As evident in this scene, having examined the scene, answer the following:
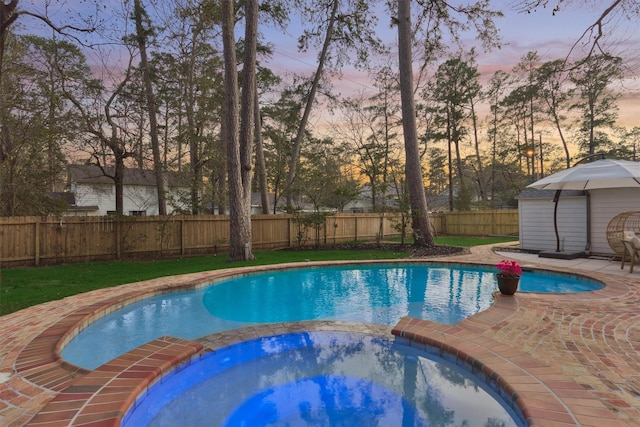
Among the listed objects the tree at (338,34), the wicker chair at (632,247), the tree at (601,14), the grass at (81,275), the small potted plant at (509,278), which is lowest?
the grass at (81,275)

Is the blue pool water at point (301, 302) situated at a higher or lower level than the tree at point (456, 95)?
lower

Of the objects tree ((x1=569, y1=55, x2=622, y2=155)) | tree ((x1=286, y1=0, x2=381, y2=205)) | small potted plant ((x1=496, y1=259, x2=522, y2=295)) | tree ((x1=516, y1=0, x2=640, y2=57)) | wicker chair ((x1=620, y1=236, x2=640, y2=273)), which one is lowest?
small potted plant ((x1=496, y1=259, x2=522, y2=295))

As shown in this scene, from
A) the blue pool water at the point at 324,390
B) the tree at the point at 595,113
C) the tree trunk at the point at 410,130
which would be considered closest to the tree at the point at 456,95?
the tree at the point at 595,113

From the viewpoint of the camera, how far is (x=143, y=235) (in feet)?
34.3

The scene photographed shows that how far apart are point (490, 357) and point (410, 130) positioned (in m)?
9.45

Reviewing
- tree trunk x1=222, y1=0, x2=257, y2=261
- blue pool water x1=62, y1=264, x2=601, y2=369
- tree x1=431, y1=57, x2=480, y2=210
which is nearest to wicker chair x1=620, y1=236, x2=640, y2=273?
blue pool water x1=62, y1=264, x2=601, y2=369

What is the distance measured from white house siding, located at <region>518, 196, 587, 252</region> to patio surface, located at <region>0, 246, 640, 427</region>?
5169mm

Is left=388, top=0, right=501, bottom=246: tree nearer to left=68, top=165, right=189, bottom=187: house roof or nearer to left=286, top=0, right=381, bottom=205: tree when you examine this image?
left=286, top=0, right=381, bottom=205: tree

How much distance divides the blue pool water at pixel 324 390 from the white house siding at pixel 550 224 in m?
8.73

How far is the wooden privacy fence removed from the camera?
876cm

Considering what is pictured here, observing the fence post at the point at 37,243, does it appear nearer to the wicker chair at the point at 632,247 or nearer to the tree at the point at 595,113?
the wicker chair at the point at 632,247

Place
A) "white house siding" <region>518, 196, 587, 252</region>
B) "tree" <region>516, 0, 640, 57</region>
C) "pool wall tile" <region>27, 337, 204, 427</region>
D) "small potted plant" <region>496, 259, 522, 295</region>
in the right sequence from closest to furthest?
1. "pool wall tile" <region>27, 337, 204, 427</region>
2. "tree" <region>516, 0, 640, 57</region>
3. "small potted plant" <region>496, 259, 522, 295</region>
4. "white house siding" <region>518, 196, 587, 252</region>

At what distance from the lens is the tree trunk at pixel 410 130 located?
11.2 metres

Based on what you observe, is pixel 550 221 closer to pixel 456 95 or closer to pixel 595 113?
pixel 456 95
